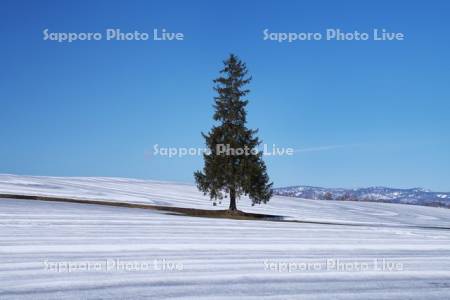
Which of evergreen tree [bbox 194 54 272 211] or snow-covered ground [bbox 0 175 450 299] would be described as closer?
snow-covered ground [bbox 0 175 450 299]

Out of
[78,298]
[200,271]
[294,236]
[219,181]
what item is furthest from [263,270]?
[219,181]

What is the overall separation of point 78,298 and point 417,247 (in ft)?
35.8

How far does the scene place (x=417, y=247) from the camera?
574 inches

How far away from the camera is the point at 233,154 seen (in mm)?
26781

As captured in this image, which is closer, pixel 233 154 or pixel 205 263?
pixel 205 263

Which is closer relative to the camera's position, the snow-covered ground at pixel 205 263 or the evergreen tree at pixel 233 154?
the snow-covered ground at pixel 205 263

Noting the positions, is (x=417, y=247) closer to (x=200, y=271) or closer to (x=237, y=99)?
(x=200, y=271)

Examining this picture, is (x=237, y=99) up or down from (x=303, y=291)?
up

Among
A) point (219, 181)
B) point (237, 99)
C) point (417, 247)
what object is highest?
point (237, 99)

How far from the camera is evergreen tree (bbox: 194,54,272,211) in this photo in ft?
87.1

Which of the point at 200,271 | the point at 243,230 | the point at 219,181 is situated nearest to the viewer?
the point at 200,271

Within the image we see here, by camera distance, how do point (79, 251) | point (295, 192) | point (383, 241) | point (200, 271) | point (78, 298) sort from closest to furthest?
point (78, 298), point (200, 271), point (79, 251), point (383, 241), point (295, 192)

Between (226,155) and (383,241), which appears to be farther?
(226,155)

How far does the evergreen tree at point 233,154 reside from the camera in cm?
2655
